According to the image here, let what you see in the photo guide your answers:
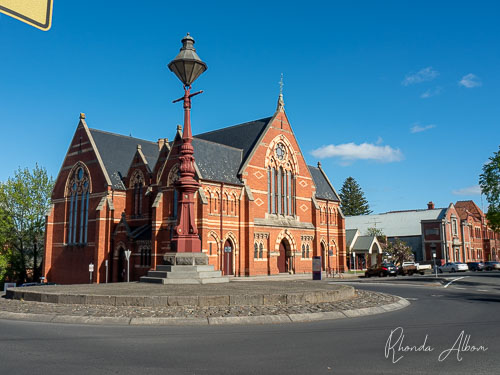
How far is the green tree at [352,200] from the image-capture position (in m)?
108

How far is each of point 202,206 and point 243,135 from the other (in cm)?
1376

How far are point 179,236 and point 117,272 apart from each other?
923 inches

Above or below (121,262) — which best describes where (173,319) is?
below

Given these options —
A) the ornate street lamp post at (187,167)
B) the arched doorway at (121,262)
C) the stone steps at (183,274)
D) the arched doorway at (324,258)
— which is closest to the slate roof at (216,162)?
the arched doorway at (121,262)

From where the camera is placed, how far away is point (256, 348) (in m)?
8.09

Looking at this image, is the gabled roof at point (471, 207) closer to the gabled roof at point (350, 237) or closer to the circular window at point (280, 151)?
the gabled roof at point (350, 237)

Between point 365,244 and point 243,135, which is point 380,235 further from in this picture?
point 243,135

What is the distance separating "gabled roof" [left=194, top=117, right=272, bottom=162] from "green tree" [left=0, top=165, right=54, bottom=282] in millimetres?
23948

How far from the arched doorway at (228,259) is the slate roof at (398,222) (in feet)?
145

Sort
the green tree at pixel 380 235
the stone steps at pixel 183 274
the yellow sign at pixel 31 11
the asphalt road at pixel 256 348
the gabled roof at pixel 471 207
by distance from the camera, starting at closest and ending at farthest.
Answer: the yellow sign at pixel 31 11
the asphalt road at pixel 256 348
the stone steps at pixel 183 274
the green tree at pixel 380 235
the gabled roof at pixel 471 207

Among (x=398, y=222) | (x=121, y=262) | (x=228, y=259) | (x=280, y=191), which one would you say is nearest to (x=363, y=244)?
(x=398, y=222)

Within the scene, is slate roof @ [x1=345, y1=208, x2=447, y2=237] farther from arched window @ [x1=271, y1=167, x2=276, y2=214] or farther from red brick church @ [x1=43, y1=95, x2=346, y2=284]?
arched window @ [x1=271, y1=167, x2=276, y2=214]

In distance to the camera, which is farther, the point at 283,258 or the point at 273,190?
the point at 283,258

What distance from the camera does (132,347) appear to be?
8.12 metres
